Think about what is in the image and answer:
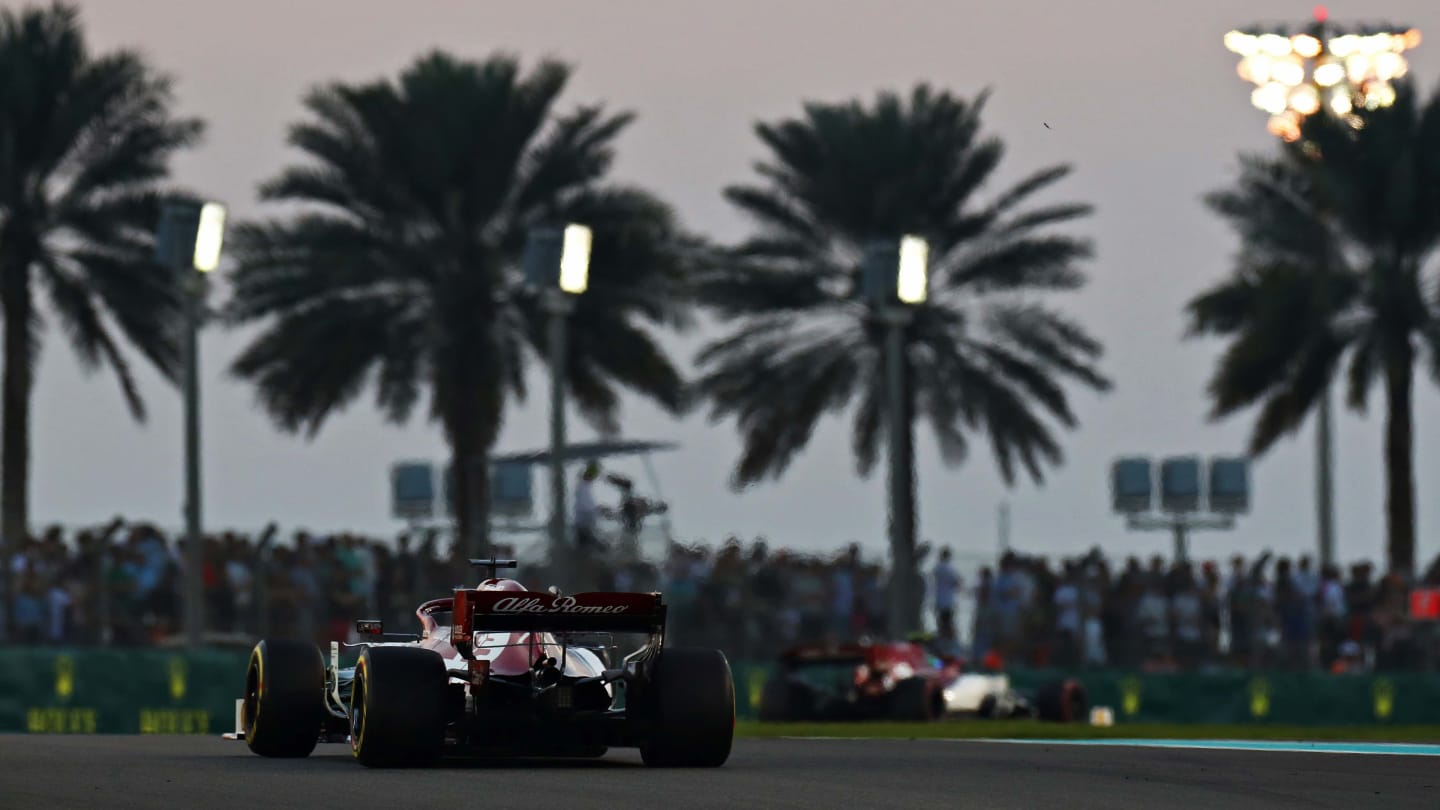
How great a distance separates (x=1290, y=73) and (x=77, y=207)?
19105mm

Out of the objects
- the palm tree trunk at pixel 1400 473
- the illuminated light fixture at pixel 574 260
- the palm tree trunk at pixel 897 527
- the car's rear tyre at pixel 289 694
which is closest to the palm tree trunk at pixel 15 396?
the illuminated light fixture at pixel 574 260

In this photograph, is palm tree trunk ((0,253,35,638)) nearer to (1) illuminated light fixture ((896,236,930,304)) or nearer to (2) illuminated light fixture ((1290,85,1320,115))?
(1) illuminated light fixture ((896,236,930,304))

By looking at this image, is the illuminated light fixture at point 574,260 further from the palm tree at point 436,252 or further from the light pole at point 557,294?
the palm tree at point 436,252

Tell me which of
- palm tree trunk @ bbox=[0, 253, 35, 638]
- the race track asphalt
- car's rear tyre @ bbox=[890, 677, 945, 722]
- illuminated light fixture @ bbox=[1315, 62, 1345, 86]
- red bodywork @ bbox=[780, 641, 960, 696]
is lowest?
car's rear tyre @ bbox=[890, 677, 945, 722]

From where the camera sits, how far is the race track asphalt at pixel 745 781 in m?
11.7

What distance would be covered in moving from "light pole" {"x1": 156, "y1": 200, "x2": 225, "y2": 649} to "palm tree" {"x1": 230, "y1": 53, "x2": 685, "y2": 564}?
9.04m

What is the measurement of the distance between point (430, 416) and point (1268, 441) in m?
12.6

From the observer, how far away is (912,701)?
26.0m

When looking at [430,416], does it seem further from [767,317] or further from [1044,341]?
[1044,341]

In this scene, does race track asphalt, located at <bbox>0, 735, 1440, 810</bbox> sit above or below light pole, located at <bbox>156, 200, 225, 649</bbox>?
below

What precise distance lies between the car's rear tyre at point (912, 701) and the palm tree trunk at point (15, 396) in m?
16.0

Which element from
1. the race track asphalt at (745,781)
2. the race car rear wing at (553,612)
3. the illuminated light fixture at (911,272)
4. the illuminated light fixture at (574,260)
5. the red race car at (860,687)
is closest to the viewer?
the race track asphalt at (745,781)

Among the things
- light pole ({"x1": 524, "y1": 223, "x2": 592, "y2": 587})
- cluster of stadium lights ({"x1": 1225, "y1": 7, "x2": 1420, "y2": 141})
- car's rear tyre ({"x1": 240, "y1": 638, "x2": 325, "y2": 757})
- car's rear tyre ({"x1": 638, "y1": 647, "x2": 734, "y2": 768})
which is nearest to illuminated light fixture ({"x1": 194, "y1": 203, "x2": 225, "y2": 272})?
light pole ({"x1": 524, "y1": 223, "x2": 592, "y2": 587})

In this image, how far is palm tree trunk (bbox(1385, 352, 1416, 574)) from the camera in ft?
123
